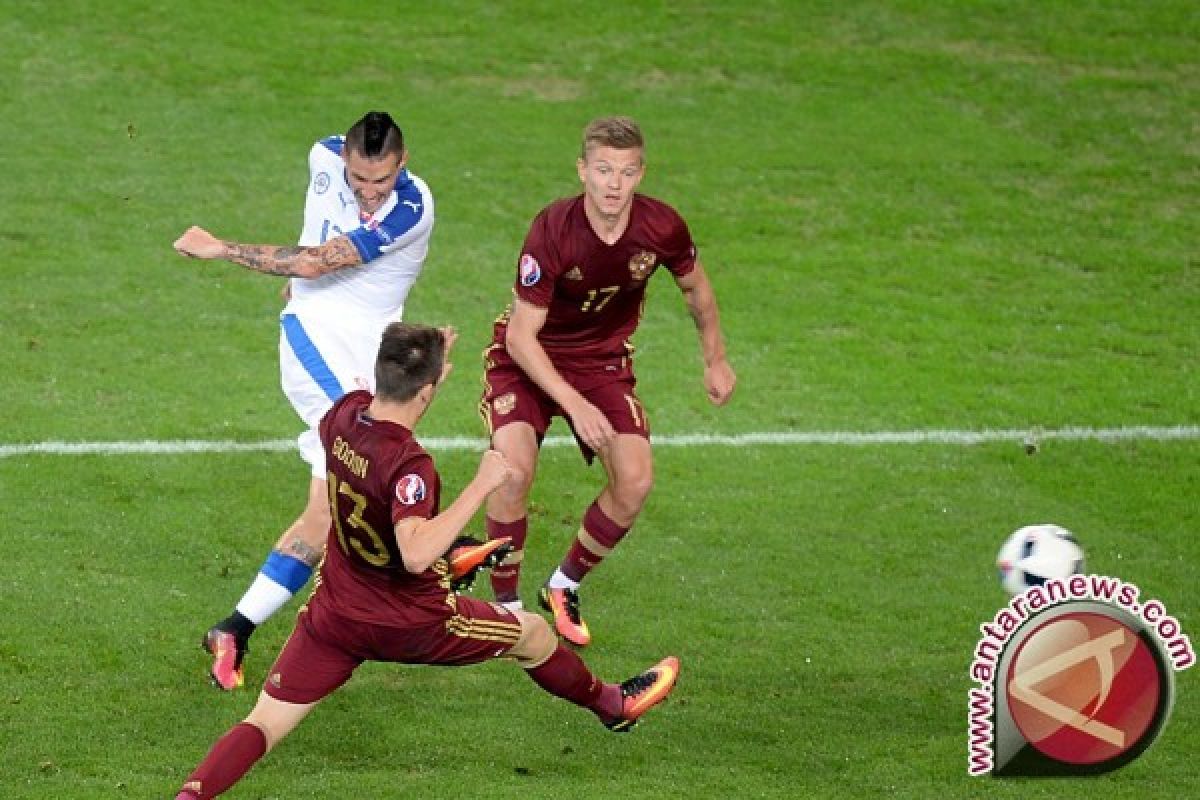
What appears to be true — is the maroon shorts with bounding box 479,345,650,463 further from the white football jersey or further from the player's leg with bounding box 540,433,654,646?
the white football jersey

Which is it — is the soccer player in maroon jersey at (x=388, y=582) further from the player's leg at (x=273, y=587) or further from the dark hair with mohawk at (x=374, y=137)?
the dark hair with mohawk at (x=374, y=137)

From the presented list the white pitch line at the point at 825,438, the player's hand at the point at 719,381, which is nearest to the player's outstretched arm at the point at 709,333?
the player's hand at the point at 719,381

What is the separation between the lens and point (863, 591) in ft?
36.8

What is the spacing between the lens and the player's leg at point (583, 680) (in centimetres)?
905

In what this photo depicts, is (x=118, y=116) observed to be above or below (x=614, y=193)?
below

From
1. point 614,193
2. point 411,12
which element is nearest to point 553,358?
point 614,193

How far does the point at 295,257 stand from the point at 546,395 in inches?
52.9

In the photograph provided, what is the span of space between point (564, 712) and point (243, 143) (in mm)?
8205

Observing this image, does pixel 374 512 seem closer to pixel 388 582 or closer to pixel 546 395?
pixel 388 582

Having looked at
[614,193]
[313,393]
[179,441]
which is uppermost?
[614,193]

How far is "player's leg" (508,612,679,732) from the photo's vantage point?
356 inches

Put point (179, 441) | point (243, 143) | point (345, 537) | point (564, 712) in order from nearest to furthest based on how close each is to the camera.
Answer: point (345, 537)
point (564, 712)
point (179, 441)
point (243, 143)

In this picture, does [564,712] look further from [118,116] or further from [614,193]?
[118,116]

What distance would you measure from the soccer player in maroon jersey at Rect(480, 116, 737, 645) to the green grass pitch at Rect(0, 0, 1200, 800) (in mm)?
545
